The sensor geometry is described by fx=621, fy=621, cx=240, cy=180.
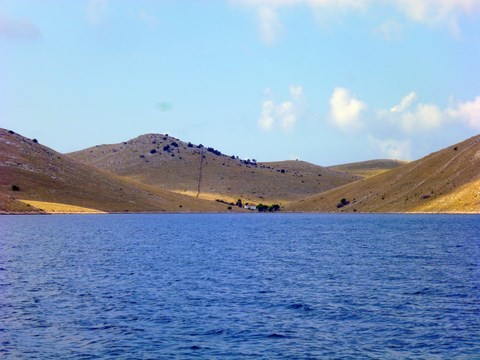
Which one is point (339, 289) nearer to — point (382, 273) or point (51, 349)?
point (382, 273)

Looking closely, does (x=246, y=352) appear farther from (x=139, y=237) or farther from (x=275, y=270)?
(x=139, y=237)

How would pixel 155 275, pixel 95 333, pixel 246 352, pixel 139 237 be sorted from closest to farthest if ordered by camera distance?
pixel 246 352 → pixel 95 333 → pixel 155 275 → pixel 139 237

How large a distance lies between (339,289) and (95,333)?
20678 millimetres

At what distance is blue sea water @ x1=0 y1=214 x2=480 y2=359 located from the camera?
30.6m

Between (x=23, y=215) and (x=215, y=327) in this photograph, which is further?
(x=23, y=215)

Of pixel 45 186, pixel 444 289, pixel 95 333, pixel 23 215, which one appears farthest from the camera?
pixel 45 186

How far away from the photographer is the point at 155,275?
5578 cm

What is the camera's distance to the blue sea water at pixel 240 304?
3059 cm

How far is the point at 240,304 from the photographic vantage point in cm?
4103

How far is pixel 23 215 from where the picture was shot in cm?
17462

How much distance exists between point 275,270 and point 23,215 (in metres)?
132

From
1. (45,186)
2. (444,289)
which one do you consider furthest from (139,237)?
(45,186)

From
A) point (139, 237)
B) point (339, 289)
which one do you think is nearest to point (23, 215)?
point (139, 237)

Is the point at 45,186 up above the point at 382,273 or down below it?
above
